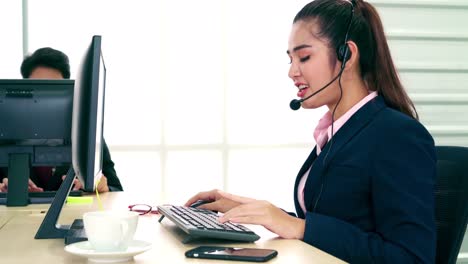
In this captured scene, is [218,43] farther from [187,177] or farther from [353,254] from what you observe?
[353,254]

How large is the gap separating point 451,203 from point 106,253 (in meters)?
0.88

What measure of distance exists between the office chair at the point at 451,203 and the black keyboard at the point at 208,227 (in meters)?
0.51

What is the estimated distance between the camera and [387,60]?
5.42 ft

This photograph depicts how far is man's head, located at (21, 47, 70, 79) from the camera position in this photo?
279cm

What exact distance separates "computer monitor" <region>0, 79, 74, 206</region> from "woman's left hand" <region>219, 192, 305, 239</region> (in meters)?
0.86

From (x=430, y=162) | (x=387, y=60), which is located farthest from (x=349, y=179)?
(x=387, y=60)

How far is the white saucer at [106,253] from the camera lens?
107 centimetres

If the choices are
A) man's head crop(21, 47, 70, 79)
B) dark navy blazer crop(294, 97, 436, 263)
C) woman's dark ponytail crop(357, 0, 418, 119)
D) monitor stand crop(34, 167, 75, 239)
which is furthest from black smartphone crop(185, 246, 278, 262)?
man's head crop(21, 47, 70, 79)

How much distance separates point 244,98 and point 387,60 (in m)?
1.90

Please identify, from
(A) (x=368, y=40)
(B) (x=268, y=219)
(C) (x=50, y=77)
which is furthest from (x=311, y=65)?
(C) (x=50, y=77)

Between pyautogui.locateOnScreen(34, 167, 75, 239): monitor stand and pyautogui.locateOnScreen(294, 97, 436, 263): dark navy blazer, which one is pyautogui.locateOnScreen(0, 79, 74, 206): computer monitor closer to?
pyautogui.locateOnScreen(34, 167, 75, 239): monitor stand

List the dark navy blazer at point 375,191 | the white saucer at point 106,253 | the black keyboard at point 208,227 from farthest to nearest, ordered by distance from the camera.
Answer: the dark navy blazer at point 375,191 < the black keyboard at point 208,227 < the white saucer at point 106,253

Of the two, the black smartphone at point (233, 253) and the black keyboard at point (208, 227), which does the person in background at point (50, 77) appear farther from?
the black smartphone at point (233, 253)

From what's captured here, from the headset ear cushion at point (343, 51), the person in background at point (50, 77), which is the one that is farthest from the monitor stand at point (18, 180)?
the headset ear cushion at point (343, 51)
